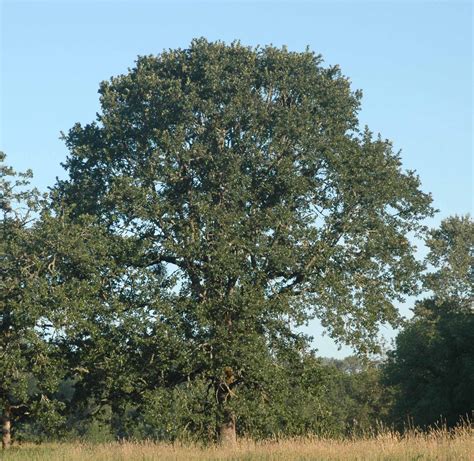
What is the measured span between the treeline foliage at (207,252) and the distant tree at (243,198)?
0.28ft

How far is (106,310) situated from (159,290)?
219 cm

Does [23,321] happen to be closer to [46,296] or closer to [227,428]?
[46,296]

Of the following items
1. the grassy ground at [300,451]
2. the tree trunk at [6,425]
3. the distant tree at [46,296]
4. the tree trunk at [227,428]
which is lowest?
the grassy ground at [300,451]

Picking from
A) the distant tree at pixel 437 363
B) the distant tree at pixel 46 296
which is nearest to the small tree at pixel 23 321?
the distant tree at pixel 46 296

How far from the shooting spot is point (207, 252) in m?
31.8

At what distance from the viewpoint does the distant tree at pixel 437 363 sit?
51625 mm

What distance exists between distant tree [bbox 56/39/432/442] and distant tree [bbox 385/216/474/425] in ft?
34.4

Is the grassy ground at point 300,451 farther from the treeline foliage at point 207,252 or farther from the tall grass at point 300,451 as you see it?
the treeline foliage at point 207,252

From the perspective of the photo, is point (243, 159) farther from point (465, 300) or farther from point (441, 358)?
point (465, 300)

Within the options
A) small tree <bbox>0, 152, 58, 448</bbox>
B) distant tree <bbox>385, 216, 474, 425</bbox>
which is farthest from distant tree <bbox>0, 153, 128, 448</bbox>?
distant tree <bbox>385, 216, 474, 425</bbox>

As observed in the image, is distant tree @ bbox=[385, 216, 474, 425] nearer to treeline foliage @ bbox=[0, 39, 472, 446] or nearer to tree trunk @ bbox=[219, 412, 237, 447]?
treeline foliage @ bbox=[0, 39, 472, 446]

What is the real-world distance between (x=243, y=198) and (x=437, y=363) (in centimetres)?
2871

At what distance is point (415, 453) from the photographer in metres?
18.5

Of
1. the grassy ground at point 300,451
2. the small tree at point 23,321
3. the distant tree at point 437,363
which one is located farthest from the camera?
the distant tree at point 437,363
